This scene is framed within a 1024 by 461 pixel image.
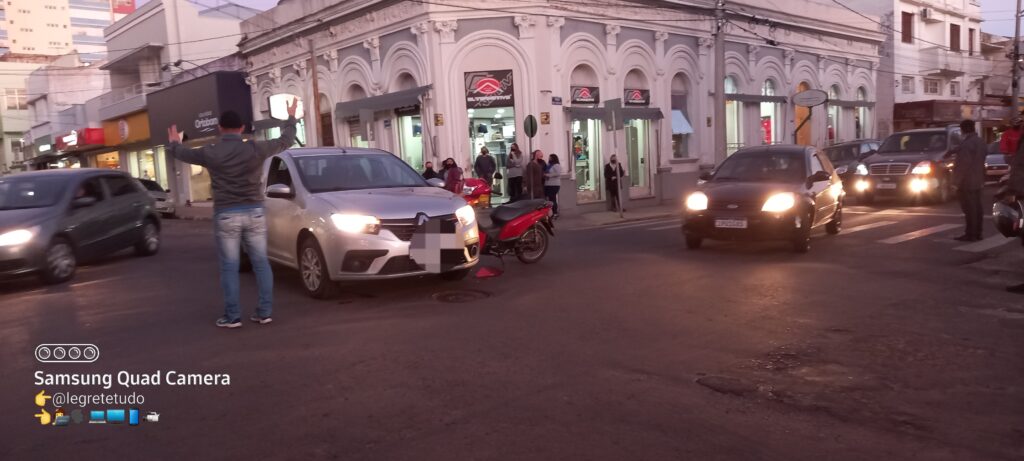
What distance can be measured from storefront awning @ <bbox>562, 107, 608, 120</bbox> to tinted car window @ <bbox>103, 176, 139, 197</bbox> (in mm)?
12082

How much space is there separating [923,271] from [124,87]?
142ft

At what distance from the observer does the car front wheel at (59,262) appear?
9.59 meters

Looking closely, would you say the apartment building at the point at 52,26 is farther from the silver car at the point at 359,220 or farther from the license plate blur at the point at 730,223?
the license plate blur at the point at 730,223

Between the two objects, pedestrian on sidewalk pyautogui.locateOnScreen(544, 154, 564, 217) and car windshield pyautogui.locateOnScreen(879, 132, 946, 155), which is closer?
car windshield pyautogui.locateOnScreen(879, 132, 946, 155)

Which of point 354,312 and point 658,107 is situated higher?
point 658,107

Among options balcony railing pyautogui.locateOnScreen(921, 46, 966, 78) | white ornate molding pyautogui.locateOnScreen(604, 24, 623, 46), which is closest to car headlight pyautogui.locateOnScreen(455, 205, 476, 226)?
white ornate molding pyautogui.locateOnScreen(604, 24, 623, 46)

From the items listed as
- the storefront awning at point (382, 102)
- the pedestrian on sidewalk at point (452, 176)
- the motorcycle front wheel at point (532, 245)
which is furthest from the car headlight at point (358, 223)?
the storefront awning at point (382, 102)

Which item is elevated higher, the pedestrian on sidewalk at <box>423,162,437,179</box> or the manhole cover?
the pedestrian on sidewalk at <box>423,162,437,179</box>

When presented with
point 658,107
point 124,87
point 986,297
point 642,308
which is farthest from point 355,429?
point 124,87

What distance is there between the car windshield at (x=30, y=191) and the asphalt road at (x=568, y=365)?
147cm

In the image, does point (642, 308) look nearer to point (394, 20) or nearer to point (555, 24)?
point (555, 24)

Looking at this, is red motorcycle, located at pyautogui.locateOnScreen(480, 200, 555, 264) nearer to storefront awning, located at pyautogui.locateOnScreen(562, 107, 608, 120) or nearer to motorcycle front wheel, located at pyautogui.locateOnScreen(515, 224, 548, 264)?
motorcycle front wheel, located at pyautogui.locateOnScreen(515, 224, 548, 264)

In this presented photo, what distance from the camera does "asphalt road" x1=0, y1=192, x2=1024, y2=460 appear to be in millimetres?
3859

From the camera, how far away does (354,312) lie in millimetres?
7148
